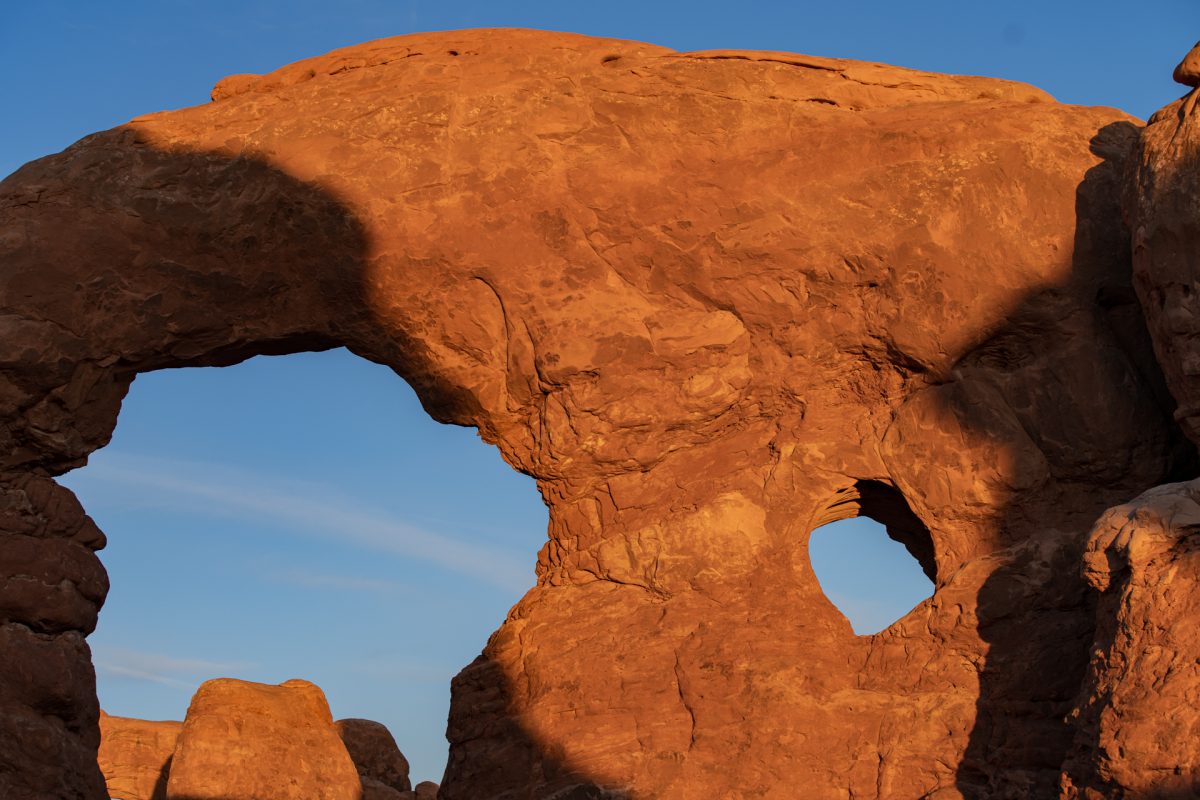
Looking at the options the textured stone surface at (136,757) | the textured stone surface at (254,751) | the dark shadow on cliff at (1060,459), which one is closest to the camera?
the dark shadow on cliff at (1060,459)

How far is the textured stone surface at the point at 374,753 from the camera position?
16.6 m

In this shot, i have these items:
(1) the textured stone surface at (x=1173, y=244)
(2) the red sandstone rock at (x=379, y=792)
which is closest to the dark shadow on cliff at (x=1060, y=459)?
(1) the textured stone surface at (x=1173, y=244)

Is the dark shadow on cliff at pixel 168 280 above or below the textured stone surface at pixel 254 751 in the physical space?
above

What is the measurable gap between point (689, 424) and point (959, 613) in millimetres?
1812

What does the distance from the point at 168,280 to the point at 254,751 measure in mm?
6803

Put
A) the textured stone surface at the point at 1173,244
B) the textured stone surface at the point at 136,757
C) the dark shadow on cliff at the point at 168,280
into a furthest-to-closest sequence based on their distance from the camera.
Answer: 1. the textured stone surface at the point at 136,757
2. the dark shadow on cliff at the point at 168,280
3. the textured stone surface at the point at 1173,244

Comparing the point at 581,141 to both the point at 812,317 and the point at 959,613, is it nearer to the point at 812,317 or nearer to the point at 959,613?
the point at 812,317

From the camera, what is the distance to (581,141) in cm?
847

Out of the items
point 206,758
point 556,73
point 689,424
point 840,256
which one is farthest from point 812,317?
point 206,758

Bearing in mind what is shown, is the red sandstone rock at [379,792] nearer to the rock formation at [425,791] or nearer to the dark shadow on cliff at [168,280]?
the rock formation at [425,791]

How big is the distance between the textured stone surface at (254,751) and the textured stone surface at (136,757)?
2336 millimetres

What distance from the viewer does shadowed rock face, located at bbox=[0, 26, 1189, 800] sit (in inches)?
301

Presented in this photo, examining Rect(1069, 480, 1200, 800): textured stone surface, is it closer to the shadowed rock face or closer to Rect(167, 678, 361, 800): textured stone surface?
the shadowed rock face

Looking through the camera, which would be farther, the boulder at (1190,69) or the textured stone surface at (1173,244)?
the boulder at (1190,69)
